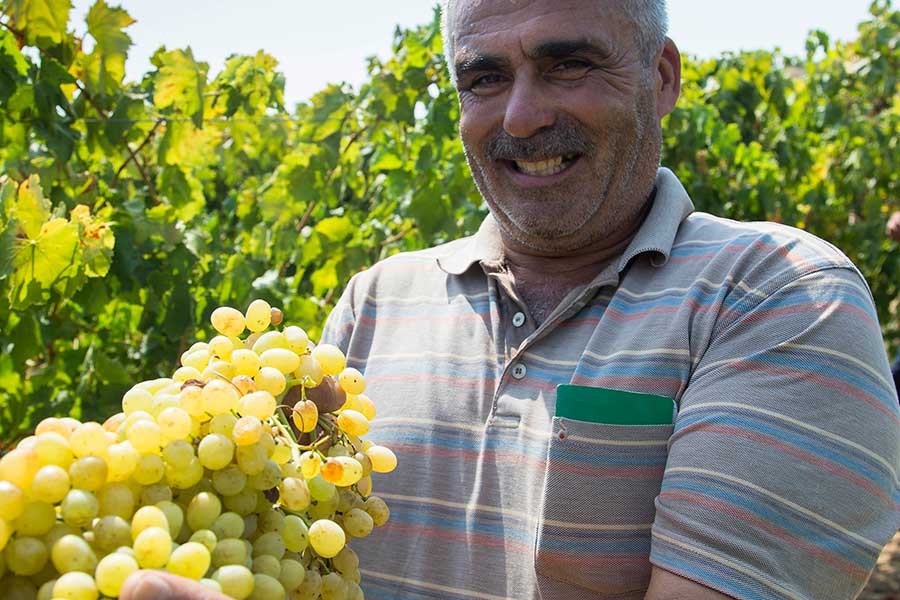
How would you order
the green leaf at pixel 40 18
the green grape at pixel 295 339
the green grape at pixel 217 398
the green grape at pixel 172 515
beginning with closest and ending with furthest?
the green grape at pixel 172 515, the green grape at pixel 217 398, the green grape at pixel 295 339, the green leaf at pixel 40 18

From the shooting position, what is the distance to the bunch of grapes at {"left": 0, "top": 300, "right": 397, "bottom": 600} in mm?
987

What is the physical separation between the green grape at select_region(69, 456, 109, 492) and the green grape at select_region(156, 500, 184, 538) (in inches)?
2.7

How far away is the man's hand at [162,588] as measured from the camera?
932mm

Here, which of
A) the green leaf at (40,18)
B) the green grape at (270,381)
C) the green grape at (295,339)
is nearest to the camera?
the green grape at (270,381)

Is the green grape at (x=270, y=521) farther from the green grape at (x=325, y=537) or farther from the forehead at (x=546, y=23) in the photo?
the forehead at (x=546, y=23)

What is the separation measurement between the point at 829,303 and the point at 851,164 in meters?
5.86

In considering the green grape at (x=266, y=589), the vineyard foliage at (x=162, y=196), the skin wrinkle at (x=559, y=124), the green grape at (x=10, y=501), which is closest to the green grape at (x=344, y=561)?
the green grape at (x=266, y=589)

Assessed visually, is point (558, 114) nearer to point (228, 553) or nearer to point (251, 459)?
point (251, 459)

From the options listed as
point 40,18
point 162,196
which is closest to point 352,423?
point 40,18

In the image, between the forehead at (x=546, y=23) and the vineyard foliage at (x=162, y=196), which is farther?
the vineyard foliage at (x=162, y=196)

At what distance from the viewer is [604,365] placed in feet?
5.33

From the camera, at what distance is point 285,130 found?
166 inches

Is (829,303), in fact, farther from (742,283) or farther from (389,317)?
(389,317)

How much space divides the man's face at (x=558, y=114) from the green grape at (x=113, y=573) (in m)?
1.08
